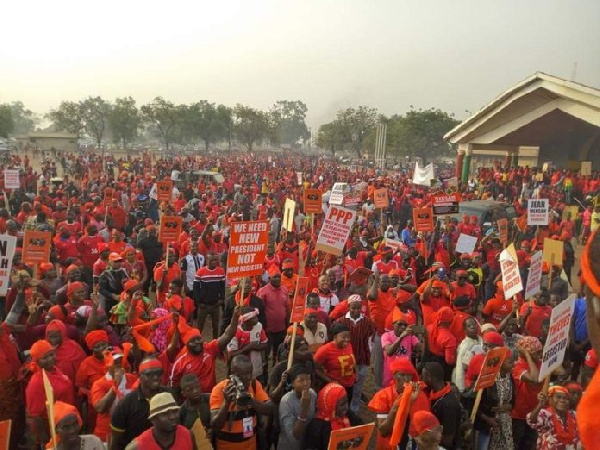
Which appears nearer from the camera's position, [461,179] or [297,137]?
[461,179]

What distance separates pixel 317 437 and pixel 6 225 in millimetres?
8406

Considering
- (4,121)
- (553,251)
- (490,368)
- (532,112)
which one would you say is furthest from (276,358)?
(4,121)

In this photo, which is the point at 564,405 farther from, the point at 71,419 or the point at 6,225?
the point at 6,225

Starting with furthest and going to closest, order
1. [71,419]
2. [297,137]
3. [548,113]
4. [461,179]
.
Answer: [297,137] < [461,179] < [548,113] < [71,419]

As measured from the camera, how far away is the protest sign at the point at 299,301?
572cm

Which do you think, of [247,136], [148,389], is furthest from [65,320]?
[247,136]

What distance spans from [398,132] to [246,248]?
60520 millimetres

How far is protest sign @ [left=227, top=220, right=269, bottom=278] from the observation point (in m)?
6.43

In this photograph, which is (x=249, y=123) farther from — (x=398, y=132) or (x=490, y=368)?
(x=490, y=368)

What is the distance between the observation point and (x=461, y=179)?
3022 centimetres

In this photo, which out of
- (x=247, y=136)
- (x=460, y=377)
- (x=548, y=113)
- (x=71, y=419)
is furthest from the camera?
(x=247, y=136)

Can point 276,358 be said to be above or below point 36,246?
below

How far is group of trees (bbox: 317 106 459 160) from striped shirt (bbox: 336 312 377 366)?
173ft

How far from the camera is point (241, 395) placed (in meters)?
4.28
